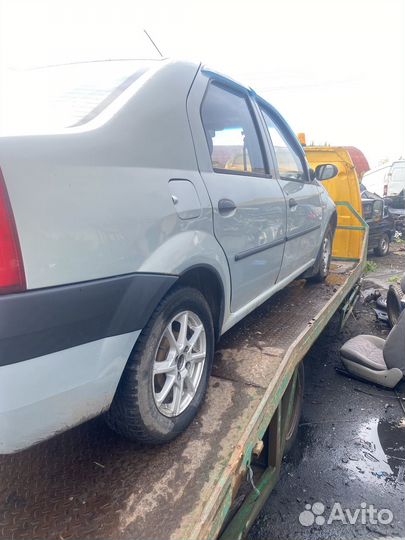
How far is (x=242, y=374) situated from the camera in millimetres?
2166

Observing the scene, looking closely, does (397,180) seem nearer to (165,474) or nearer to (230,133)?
(230,133)

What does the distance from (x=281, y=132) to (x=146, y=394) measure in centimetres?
250

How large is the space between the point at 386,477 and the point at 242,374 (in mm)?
1356

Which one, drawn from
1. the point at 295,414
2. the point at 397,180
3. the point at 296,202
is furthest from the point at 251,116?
the point at 397,180

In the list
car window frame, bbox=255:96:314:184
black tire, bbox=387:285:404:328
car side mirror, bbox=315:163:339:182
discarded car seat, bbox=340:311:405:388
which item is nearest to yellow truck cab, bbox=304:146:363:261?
black tire, bbox=387:285:404:328

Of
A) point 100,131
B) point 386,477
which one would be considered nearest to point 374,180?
point 386,477

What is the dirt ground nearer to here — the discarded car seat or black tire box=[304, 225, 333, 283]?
the discarded car seat

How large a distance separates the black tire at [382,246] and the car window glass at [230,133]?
7720mm

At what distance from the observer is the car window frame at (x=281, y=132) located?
9.16ft

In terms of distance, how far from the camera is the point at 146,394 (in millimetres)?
1555

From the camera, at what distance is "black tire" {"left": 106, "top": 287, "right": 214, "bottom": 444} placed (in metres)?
1.52

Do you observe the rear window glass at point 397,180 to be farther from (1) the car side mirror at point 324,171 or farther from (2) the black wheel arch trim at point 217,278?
(2) the black wheel arch trim at point 217,278

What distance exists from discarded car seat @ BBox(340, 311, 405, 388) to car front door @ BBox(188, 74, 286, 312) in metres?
1.40

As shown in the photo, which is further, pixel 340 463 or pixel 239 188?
pixel 340 463
